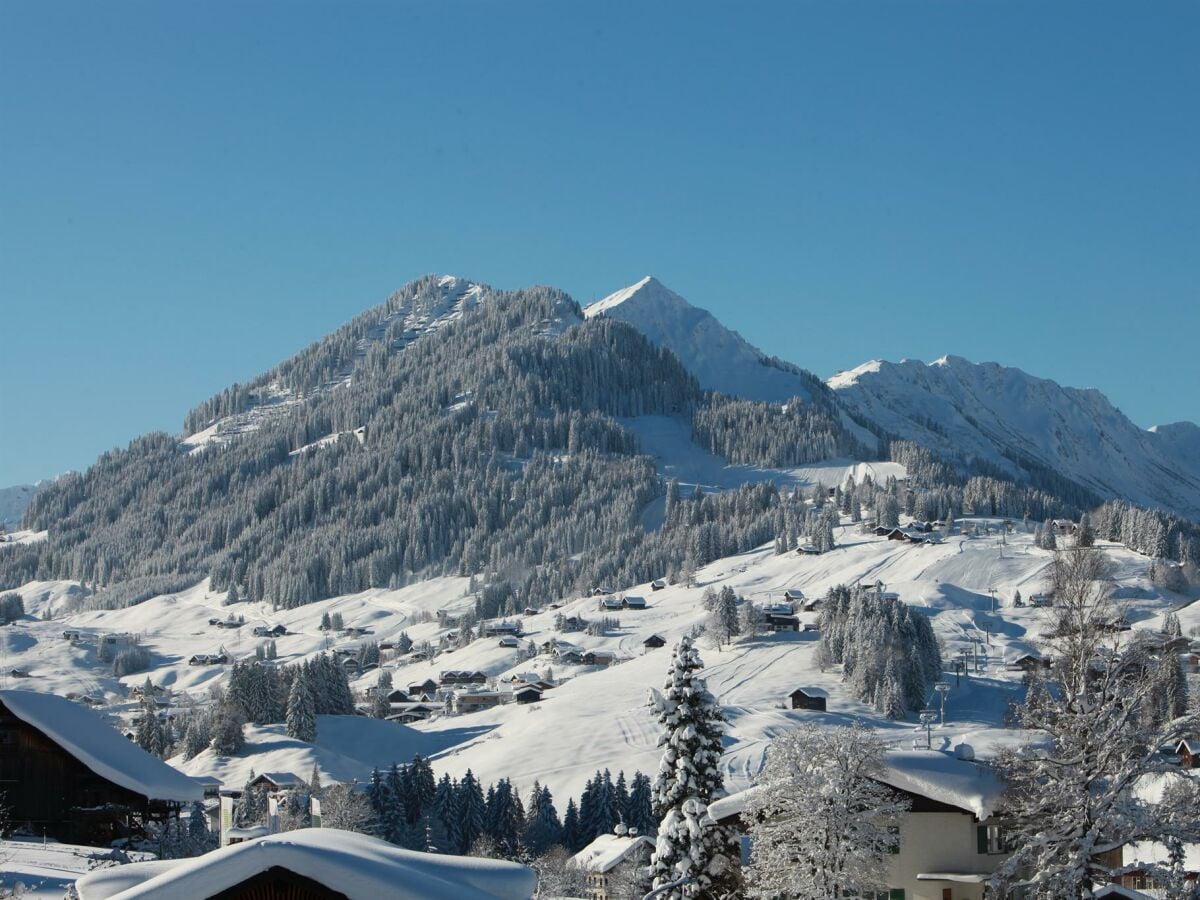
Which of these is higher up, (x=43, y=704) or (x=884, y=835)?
(x=43, y=704)

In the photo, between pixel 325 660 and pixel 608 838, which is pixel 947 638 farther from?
pixel 608 838

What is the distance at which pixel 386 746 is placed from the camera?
121500 mm

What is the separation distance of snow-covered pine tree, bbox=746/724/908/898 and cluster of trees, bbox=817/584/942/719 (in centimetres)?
9334

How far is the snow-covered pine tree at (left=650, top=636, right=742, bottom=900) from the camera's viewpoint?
3312cm

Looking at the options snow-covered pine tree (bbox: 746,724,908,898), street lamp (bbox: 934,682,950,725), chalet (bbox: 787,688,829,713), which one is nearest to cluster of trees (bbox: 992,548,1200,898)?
snow-covered pine tree (bbox: 746,724,908,898)

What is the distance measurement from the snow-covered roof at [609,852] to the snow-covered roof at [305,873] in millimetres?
54081

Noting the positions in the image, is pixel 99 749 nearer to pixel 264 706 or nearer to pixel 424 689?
pixel 264 706

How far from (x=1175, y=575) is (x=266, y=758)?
109 meters

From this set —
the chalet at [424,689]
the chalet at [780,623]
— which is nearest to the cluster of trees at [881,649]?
the chalet at [780,623]

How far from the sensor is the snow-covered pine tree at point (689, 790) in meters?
33.1

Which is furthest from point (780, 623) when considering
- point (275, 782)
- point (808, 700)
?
point (275, 782)

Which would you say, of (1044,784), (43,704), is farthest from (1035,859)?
(43,704)

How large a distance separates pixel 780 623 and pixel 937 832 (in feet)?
405

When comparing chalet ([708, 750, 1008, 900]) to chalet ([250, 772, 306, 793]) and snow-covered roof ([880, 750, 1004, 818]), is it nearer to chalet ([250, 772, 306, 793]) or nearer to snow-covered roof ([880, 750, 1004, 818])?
snow-covered roof ([880, 750, 1004, 818])
